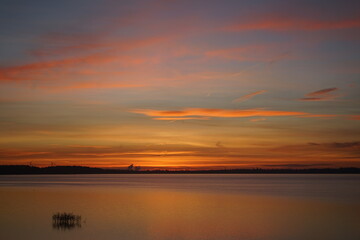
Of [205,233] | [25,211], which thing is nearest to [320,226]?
[205,233]

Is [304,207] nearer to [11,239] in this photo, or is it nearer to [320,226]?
[320,226]

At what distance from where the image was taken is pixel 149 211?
1596 inches

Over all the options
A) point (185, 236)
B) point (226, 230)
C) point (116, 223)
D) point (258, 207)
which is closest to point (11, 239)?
point (116, 223)

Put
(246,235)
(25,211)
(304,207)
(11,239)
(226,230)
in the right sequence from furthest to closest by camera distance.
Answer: (304,207) → (25,211) → (226,230) → (246,235) → (11,239)

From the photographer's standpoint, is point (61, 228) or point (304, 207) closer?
point (61, 228)

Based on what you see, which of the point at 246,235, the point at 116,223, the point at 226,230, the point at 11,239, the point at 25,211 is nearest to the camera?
the point at 11,239

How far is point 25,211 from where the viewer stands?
39406 millimetres

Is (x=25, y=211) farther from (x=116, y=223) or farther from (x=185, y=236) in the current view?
(x=185, y=236)

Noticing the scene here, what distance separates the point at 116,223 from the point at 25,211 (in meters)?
12.5

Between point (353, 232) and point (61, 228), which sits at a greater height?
point (61, 228)

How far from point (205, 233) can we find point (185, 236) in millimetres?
1716

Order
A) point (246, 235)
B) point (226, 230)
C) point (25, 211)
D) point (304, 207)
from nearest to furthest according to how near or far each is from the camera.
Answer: point (246, 235) < point (226, 230) < point (25, 211) < point (304, 207)

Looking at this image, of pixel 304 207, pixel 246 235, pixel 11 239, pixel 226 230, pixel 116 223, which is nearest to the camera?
pixel 11 239

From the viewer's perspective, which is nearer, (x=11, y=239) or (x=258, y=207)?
(x=11, y=239)
